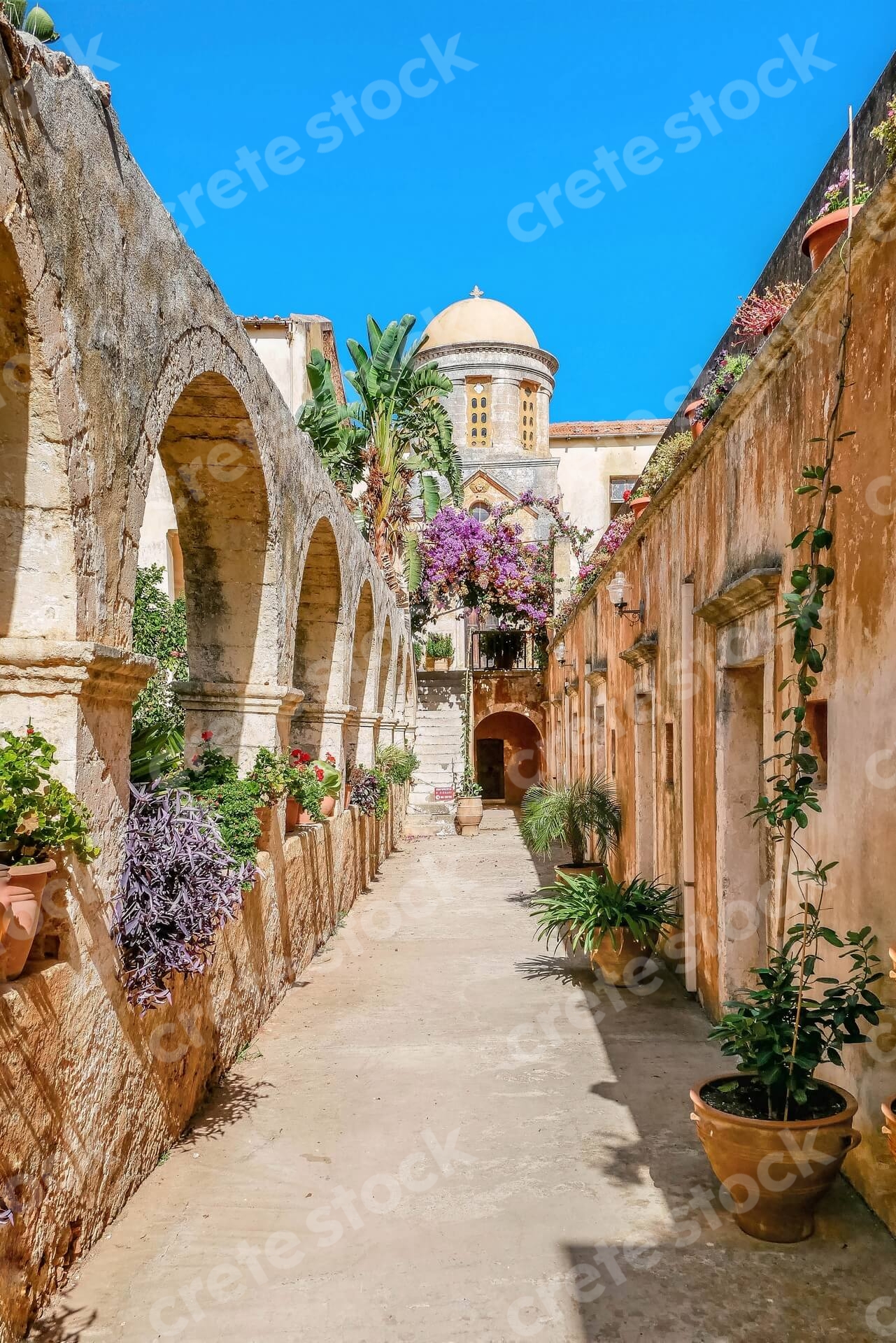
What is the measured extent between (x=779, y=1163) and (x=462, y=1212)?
1.20 metres

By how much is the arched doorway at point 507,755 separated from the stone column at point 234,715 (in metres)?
22.8

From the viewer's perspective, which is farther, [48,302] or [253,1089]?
[253,1089]

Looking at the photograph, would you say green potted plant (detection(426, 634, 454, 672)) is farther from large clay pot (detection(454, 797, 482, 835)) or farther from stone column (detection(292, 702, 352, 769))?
stone column (detection(292, 702, 352, 769))

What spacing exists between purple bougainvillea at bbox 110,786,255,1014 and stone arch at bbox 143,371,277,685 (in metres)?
2.22

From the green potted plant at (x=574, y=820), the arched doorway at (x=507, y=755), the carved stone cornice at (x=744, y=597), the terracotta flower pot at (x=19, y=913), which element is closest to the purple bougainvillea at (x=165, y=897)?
the terracotta flower pot at (x=19, y=913)

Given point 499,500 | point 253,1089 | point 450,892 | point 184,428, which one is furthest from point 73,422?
point 499,500

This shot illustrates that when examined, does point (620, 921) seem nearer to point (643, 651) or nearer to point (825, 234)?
point (643, 651)

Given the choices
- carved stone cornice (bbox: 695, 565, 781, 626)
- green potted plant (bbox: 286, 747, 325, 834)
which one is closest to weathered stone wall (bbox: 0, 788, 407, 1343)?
green potted plant (bbox: 286, 747, 325, 834)

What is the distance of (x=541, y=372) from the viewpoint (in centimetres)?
3081

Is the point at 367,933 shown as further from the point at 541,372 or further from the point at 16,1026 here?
the point at 541,372

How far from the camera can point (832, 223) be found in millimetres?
4637

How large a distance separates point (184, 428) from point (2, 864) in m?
3.31

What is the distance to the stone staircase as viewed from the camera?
21.1 metres

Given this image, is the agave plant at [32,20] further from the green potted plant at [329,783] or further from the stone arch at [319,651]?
the green potted plant at [329,783]
